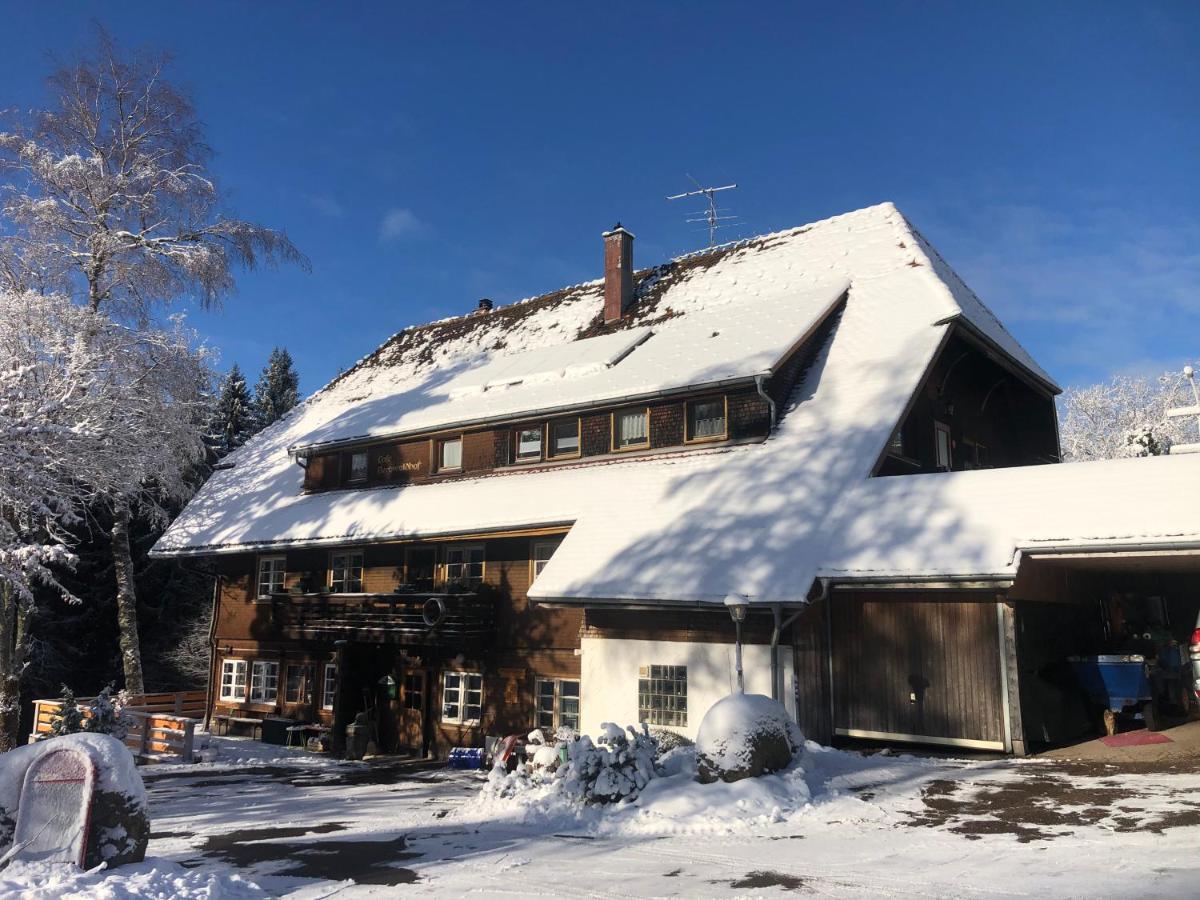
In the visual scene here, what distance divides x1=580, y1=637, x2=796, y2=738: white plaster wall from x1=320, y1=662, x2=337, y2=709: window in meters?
9.73

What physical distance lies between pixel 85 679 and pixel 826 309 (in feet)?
107

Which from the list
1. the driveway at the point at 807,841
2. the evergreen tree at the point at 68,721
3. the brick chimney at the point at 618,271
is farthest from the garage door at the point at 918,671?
the evergreen tree at the point at 68,721

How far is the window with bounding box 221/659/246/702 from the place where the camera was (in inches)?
1059

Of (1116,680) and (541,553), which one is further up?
(541,553)

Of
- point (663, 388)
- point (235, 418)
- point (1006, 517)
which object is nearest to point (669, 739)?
point (1006, 517)

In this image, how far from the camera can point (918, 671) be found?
14.9m

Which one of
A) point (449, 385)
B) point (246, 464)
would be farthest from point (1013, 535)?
point (246, 464)

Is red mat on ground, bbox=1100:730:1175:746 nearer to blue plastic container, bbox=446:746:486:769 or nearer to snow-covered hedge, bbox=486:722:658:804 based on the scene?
snow-covered hedge, bbox=486:722:658:804

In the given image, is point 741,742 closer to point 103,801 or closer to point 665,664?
point 665,664

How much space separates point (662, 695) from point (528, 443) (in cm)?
825

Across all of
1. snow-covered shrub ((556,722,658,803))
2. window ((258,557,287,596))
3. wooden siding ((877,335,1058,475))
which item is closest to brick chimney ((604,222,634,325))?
wooden siding ((877,335,1058,475))

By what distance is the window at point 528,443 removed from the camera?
74.4 feet

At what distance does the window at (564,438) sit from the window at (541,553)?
2.55 m

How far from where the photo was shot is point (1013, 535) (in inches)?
549
